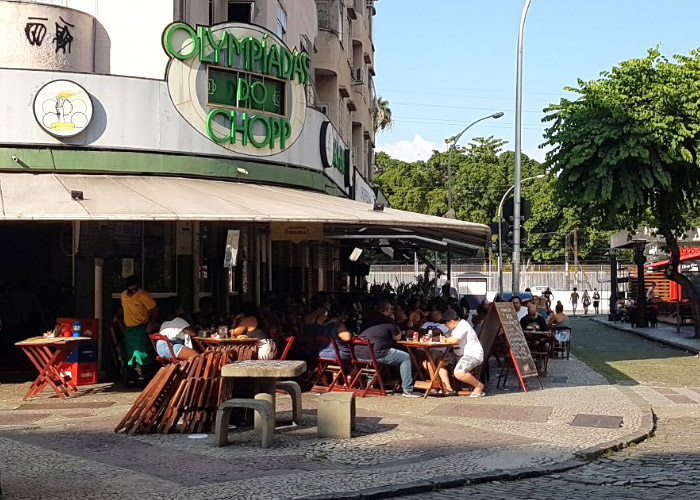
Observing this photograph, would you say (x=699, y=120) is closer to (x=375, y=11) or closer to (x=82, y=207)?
(x=82, y=207)

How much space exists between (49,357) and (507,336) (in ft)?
A: 21.6

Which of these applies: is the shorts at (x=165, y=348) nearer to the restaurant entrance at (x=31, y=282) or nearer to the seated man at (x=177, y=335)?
the seated man at (x=177, y=335)

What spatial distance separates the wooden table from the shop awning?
5.21 ft

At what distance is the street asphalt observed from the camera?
768 centimetres

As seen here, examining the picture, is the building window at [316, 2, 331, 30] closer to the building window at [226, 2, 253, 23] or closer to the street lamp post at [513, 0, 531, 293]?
the street lamp post at [513, 0, 531, 293]

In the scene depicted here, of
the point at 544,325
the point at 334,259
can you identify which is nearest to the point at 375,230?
the point at 544,325

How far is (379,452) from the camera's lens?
914cm

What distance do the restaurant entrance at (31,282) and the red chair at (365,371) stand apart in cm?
486

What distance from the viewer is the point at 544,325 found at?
18.3 meters

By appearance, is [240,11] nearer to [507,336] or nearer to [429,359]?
[507,336]

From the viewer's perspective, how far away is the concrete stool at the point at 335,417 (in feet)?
32.1

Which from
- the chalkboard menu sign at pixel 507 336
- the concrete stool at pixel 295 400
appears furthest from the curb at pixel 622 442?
the concrete stool at pixel 295 400

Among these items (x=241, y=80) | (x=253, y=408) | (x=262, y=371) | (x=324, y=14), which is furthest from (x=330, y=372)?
(x=324, y=14)

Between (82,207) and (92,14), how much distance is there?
4.78 metres
